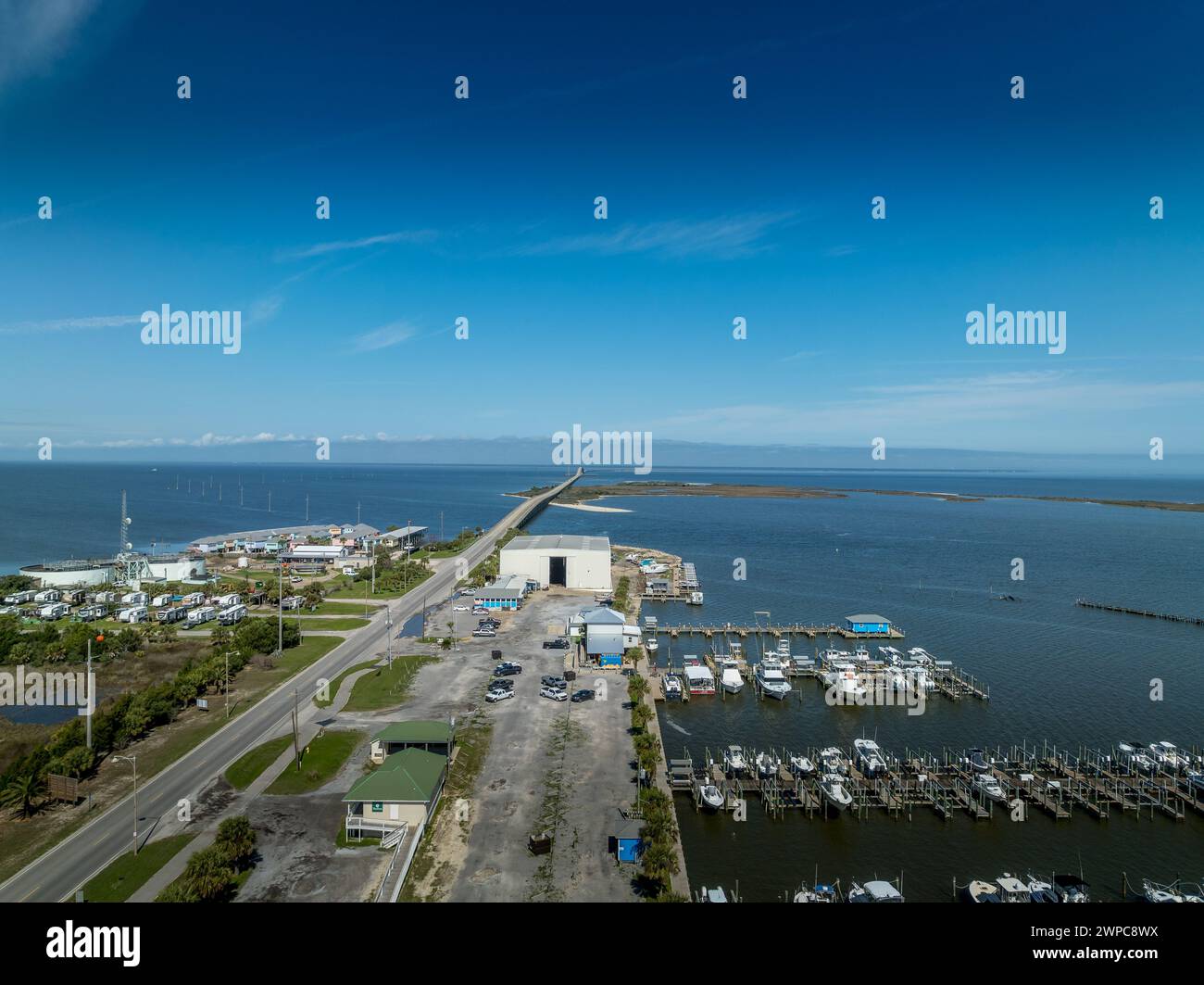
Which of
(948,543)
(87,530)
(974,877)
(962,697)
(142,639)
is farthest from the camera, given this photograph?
(87,530)

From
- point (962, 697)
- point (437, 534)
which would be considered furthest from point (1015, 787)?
point (437, 534)

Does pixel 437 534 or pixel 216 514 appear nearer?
pixel 437 534

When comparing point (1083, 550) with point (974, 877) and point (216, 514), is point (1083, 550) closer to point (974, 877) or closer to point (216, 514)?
point (974, 877)

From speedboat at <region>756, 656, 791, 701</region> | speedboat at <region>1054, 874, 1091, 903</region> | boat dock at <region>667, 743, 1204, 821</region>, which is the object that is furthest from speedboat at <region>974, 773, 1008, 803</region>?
speedboat at <region>756, 656, 791, 701</region>

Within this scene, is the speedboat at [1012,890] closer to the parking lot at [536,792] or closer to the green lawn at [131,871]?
the parking lot at [536,792]

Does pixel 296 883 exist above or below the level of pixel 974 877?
above

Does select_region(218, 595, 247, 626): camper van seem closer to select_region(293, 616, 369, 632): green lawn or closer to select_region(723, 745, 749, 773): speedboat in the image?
select_region(293, 616, 369, 632): green lawn
